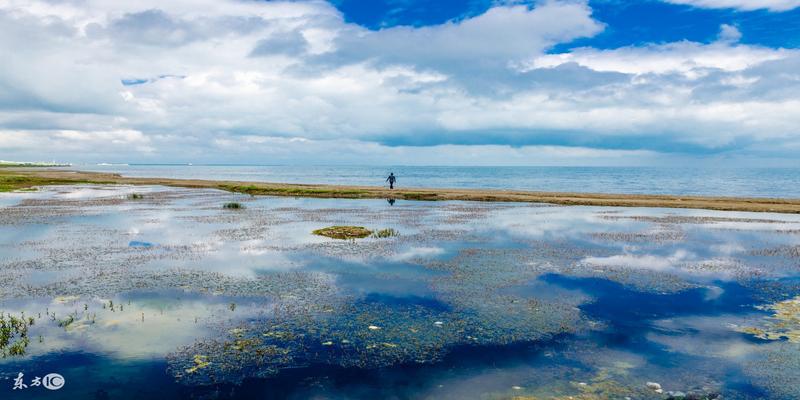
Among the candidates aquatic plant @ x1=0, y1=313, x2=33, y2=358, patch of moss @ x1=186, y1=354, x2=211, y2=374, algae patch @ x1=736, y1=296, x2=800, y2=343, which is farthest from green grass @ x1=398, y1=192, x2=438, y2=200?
patch of moss @ x1=186, y1=354, x2=211, y2=374

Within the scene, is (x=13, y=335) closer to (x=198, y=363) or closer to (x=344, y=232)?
(x=198, y=363)

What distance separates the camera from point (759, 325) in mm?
18828

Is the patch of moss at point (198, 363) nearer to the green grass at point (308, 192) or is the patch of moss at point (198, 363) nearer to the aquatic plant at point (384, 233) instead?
the aquatic plant at point (384, 233)

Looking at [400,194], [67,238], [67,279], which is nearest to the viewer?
[67,279]

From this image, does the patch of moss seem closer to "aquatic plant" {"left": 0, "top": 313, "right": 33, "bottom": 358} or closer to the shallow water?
the shallow water

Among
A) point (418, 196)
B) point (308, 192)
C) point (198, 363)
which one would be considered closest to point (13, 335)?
point (198, 363)

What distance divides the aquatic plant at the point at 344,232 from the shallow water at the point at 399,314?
4.63 ft

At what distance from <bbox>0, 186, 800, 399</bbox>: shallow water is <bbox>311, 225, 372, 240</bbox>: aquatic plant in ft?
4.63

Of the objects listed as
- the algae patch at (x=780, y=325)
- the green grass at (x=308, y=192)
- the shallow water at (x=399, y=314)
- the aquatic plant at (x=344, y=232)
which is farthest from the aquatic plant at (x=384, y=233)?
the green grass at (x=308, y=192)

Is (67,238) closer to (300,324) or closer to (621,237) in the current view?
(300,324)

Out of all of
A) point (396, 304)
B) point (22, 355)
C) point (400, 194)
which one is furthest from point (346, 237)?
point (400, 194)

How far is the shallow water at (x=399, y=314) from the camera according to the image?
552 inches

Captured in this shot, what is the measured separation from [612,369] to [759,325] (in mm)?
8062

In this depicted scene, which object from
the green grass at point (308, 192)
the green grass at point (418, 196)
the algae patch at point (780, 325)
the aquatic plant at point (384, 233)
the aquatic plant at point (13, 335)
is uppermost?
the green grass at point (308, 192)
